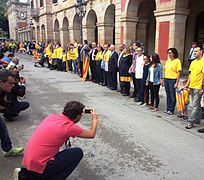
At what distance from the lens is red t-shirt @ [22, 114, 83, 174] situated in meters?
2.85

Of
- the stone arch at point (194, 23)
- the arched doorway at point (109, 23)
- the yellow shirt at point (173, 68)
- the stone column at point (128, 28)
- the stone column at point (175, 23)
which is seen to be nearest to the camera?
the yellow shirt at point (173, 68)

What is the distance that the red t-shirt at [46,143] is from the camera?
2846 mm

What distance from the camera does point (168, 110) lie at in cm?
693

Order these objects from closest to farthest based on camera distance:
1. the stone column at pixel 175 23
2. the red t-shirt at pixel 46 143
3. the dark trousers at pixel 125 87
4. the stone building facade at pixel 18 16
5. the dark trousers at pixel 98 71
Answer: the red t-shirt at pixel 46 143 → the dark trousers at pixel 125 87 → the dark trousers at pixel 98 71 → the stone column at pixel 175 23 → the stone building facade at pixel 18 16

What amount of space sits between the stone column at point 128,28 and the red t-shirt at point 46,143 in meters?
13.3

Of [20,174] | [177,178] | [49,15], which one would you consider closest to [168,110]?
[177,178]

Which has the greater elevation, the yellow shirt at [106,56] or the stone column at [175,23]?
the stone column at [175,23]

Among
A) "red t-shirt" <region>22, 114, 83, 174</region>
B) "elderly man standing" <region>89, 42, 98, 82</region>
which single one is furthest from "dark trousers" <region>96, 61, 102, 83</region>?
"red t-shirt" <region>22, 114, 83, 174</region>

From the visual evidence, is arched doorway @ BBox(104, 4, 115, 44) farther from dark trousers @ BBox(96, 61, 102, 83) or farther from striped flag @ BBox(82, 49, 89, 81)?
dark trousers @ BBox(96, 61, 102, 83)

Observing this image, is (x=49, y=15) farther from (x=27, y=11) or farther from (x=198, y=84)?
(x=27, y=11)

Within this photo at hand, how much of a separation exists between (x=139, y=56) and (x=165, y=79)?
5.34ft

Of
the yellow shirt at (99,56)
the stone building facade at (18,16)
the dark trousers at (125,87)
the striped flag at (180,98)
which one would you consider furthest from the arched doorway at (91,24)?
the stone building facade at (18,16)

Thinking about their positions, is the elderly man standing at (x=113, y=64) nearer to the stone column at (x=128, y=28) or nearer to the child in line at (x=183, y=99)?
the child in line at (x=183, y=99)

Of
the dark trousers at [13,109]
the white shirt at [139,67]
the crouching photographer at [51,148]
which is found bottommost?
the dark trousers at [13,109]
